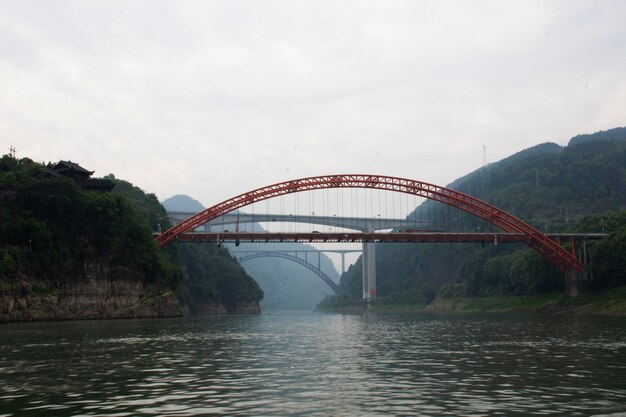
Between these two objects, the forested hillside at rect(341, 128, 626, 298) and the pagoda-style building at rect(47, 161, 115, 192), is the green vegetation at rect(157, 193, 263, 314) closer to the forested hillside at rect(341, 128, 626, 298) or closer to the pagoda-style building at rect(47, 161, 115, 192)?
the pagoda-style building at rect(47, 161, 115, 192)

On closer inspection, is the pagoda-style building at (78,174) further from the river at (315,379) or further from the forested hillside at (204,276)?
the river at (315,379)

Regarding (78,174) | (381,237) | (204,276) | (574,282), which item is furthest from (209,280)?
(574,282)

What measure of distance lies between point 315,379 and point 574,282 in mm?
83972

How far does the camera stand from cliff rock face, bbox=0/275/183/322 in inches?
2493

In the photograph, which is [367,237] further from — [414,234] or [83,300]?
[83,300]

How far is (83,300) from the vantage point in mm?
74125

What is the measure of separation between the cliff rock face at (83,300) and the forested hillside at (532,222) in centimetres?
6130

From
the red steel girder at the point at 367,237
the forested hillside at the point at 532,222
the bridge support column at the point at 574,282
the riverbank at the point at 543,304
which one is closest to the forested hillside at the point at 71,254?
Result: the red steel girder at the point at 367,237

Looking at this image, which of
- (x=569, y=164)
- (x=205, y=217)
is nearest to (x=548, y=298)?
(x=205, y=217)

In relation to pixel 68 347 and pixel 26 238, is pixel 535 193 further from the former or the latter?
pixel 68 347

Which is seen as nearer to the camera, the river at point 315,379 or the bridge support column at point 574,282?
the river at point 315,379

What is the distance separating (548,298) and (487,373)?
83.1 metres

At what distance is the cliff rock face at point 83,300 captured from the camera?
2493 inches

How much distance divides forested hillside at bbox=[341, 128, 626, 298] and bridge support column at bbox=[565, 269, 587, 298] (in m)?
1.40
